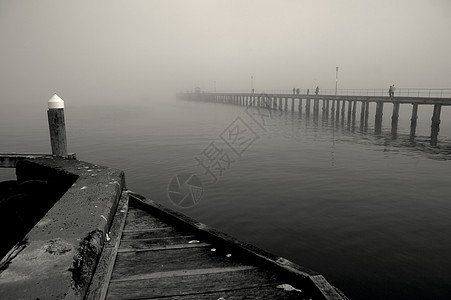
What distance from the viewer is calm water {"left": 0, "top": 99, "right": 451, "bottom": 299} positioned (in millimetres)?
5777

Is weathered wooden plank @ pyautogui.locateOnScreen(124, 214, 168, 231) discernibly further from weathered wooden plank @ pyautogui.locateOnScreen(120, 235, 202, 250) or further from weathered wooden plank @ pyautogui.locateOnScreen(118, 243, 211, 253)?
weathered wooden plank @ pyautogui.locateOnScreen(118, 243, 211, 253)

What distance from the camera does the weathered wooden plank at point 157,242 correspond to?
3.00 metres

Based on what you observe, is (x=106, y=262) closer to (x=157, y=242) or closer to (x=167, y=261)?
(x=167, y=261)

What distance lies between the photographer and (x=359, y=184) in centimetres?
1110

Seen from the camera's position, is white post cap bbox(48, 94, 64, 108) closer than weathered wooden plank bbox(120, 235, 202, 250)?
No

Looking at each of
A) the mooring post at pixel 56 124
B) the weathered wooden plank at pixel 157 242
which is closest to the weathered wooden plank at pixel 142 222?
the weathered wooden plank at pixel 157 242

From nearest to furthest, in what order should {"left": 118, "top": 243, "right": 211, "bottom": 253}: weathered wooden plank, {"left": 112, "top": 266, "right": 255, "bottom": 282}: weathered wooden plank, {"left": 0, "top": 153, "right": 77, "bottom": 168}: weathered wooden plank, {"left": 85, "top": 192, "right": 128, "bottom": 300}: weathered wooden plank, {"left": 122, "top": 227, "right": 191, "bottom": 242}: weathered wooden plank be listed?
{"left": 85, "top": 192, "right": 128, "bottom": 300}: weathered wooden plank → {"left": 112, "top": 266, "right": 255, "bottom": 282}: weathered wooden plank → {"left": 118, "top": 243, "right": 211, "bottom": 253}: weathered wooden plank → {"left": 122, "top": 227, "right": 191, "bottom": 242}: weathered wooden plank → {"left": 0, "top": 153, "right": 77, "bottom": 168}: weathered wooden plank

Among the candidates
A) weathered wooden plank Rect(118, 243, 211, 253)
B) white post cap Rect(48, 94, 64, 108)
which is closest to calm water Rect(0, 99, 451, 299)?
weathered wooden plank Rect(118, 243, 211, 253)

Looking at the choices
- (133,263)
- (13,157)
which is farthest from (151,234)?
(13,157)

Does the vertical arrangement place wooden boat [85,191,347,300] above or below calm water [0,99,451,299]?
above

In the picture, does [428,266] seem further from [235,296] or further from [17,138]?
[17,138]

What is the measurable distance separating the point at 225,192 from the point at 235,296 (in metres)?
8.07

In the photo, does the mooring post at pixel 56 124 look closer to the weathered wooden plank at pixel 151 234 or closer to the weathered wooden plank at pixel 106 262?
the weathered wooden plank at pixel 106 262

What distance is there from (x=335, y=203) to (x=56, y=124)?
7810 millimetres
